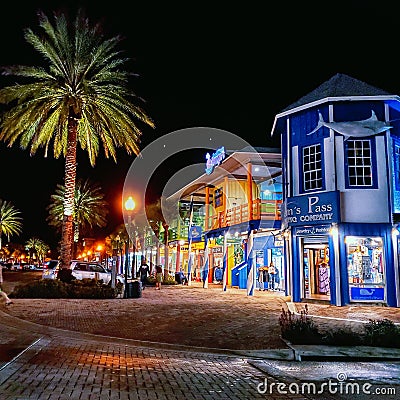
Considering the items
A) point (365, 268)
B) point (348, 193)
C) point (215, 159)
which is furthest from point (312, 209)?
point (215, 159)

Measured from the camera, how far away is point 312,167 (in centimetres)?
1962

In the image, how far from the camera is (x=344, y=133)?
18344 millimetres

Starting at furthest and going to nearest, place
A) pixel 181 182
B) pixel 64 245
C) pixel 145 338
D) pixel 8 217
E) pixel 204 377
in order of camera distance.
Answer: pixel 8 217, pixel 181 182, pixel 64 245, pixel 145 338, pixel 204 377

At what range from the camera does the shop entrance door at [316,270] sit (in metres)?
20.3

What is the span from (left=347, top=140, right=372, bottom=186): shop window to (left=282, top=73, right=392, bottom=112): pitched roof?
212 centimetres

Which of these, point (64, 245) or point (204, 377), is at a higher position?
point (64, 245)

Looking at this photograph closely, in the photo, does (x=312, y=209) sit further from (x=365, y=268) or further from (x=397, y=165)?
(x=397, y=165)

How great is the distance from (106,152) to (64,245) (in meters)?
5.67

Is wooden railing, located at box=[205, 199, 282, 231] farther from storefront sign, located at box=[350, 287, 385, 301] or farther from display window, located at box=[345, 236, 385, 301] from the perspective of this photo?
storefront sign, located at box=[350, 287, 385, 301]

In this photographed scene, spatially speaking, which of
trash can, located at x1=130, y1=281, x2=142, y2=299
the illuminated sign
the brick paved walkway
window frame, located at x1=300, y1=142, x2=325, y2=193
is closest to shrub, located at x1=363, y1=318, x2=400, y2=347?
the brick paved walkway

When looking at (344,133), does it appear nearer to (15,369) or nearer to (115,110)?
(115,110)

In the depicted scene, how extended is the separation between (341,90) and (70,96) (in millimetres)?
13076

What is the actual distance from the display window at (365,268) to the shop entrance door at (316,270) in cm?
178

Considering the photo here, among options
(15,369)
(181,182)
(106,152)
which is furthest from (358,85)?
(181,182)
